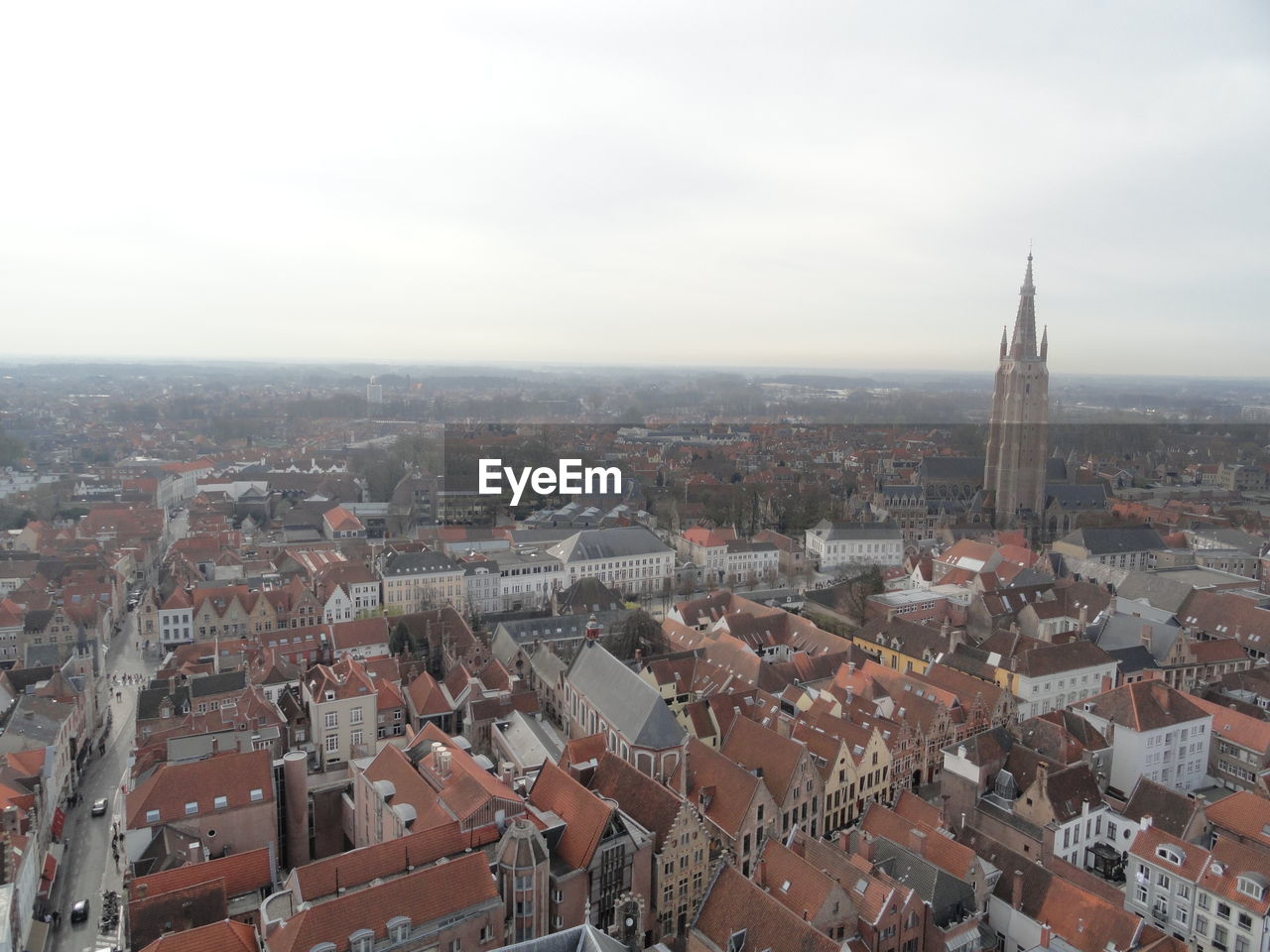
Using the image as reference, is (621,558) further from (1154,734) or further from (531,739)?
(1154,734)

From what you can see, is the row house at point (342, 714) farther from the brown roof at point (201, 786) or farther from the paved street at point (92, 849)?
the paved street at point (92, 849)

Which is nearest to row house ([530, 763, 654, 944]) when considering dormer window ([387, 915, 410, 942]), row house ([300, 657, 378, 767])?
dormer window ([387, 915, 410, 942])

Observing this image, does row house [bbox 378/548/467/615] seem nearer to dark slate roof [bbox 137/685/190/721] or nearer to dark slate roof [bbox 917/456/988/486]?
dark slate roof [bbox 137/685/190/721]

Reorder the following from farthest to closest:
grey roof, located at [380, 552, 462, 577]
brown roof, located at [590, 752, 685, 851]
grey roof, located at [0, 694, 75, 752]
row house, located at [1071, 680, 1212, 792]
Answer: grey roof, located at [380, 552, 462, 577]
row house, located at [1071, 680, 1212, 792]
grey roof, located at [0, 694, 75, 752]
brown roof, located at [590, 752, 685, 851]

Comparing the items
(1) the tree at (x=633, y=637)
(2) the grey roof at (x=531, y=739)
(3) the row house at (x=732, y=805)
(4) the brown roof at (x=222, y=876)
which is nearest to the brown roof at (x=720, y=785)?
(3) the row house at (x=732, y=805)

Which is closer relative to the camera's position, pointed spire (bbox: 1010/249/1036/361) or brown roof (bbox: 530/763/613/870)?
brown roof (bbox: 530/763/613/870)

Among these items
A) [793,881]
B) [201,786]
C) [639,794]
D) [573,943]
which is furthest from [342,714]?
[573,943]
